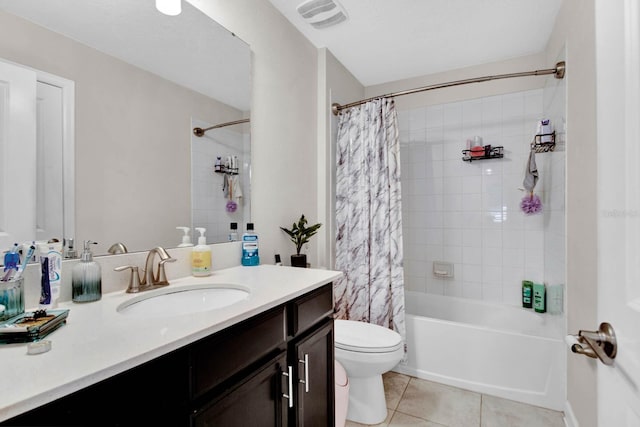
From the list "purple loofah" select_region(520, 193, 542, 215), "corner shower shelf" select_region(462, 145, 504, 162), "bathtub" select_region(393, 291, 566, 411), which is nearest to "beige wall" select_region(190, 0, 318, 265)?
"bathtub" select_region(393, 291, 566, 411)

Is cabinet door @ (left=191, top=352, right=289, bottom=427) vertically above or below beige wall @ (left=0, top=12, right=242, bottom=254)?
below

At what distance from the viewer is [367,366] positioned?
175cm

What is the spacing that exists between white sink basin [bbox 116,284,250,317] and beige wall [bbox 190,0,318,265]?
1.95ft

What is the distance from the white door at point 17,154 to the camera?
860 mm

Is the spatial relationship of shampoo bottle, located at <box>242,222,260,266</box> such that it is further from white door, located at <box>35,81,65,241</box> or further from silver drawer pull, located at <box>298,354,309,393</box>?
white door, located at <box>35,81,65,241</box>

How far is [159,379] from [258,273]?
0.78 m

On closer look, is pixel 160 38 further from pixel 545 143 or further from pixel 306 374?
pixel 545 143

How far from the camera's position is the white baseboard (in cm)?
165

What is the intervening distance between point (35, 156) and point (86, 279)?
38 centimetres

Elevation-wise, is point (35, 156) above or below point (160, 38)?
below

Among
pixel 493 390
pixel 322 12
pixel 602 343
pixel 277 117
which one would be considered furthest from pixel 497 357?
pixel 322 12

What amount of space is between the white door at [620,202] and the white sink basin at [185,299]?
95 centimetres

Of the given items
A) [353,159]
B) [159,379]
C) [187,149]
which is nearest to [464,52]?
[353,159]

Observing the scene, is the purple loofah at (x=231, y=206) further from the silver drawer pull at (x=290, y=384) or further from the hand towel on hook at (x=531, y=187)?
the hand towel on hook at (x=531, y=187)
